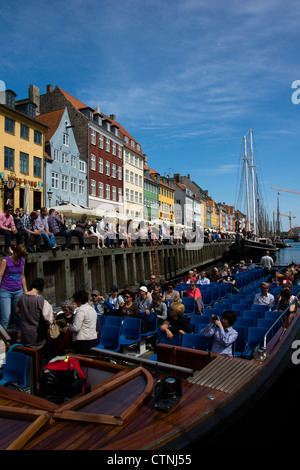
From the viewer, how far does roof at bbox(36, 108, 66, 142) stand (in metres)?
33.3

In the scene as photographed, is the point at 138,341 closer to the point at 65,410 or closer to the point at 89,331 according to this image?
the point at 89,331

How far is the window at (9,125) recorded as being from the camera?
26578 mm

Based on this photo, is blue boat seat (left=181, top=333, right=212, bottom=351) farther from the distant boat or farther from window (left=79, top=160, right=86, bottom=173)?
window (left=79, top=160, right=86, bottom=173)

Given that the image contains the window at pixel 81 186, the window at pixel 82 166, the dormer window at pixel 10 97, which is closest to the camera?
the dormer window at pixel 10 97

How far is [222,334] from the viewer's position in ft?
16.5

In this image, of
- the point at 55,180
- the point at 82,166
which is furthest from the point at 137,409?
the point at 82,166

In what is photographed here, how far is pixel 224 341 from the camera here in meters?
5.00

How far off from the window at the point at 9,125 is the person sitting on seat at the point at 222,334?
1036 inches

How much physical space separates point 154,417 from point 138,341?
430 centimetres

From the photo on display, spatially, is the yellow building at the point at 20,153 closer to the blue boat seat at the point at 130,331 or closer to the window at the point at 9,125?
the window at the point at 9,125

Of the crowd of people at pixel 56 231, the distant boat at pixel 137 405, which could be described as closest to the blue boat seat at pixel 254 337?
the distant boat at pixel 137 405

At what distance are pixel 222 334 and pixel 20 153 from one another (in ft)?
88.3

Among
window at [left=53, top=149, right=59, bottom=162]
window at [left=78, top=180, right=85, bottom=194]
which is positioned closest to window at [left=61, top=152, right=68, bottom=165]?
window at [left=53, top=149, right=59, bottom=162]

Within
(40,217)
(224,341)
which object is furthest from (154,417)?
(40,217)
